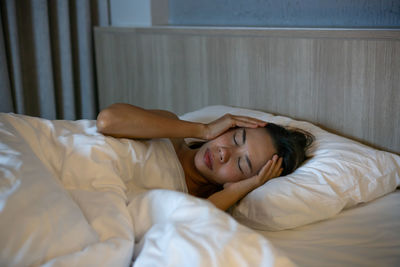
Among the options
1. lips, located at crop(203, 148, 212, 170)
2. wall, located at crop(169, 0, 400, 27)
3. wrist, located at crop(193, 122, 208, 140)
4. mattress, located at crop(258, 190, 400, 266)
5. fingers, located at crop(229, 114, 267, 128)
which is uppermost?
wall, located at crop(169, 0, 400, 27)

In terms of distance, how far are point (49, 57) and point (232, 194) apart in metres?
1.61

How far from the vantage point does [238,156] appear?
1.45 m

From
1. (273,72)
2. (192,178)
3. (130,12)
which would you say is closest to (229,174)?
(192,178)

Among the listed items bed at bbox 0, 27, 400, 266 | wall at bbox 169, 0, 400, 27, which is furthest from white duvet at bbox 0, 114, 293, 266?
wall at bbox 169, 0, 400, 27

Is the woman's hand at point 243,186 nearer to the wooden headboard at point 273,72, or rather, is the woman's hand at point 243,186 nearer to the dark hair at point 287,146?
the dark hair at point 287,146

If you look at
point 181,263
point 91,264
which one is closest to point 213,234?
point 181,263

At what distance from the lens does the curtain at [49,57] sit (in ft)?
7.95

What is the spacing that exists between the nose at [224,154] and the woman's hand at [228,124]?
10 cm

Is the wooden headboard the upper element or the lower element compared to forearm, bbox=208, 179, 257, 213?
upper

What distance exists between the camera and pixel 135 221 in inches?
44.8

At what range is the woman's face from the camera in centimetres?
144

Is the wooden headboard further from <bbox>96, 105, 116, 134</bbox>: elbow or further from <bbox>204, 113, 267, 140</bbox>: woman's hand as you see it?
<bbox>96, 105, 116, 134</bbox>: elbow

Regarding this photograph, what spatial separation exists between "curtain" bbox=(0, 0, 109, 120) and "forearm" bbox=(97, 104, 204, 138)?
119cm

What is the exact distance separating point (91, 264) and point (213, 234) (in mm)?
247
